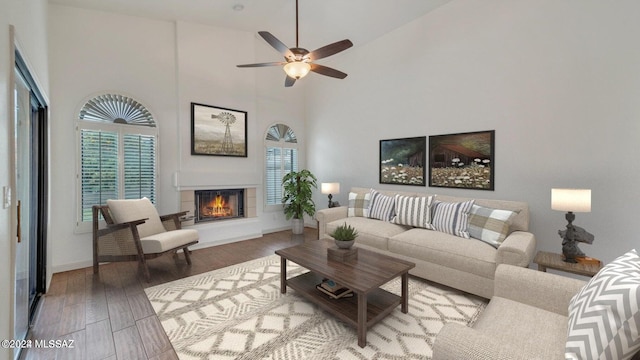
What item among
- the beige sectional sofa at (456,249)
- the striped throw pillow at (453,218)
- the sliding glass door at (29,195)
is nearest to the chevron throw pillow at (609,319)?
the beige sectional sofa at (456,249)

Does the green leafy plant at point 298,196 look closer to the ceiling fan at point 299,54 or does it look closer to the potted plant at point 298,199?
the potted plant at point 298,199

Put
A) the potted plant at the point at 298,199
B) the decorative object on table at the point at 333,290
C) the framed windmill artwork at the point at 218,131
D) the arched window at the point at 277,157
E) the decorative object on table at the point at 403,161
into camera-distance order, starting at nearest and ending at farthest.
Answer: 1. the decorative object on table at the point at 333,290
2. the decorative object on table at the point at 403,161
3. the framed windmill artwork at the point at 218,131
4. the potted plant at the point at 298,199
5. the arched window at the point at 277,157

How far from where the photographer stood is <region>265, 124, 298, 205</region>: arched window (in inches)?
208

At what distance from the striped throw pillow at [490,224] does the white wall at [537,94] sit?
22.3 inches

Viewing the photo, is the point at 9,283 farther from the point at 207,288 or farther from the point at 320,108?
the point at 320,108

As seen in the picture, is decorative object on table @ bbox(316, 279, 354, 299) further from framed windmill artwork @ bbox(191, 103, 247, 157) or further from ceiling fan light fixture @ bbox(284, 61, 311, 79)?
framed windmill artwork @ bbox(191, 103, 247, 157)

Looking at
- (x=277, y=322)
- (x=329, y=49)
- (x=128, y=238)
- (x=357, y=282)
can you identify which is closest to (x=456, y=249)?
(x=357, y=282)

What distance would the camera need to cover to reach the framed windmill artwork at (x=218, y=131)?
423 centimetres

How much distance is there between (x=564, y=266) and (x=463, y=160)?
5.32 feet

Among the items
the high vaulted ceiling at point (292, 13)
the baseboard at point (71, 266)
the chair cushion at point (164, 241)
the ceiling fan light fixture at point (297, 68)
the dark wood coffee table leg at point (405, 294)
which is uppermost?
the high vaulted ceiling at point (292, 13)

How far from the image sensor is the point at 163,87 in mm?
3973

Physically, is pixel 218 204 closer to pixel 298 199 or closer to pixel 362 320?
pixel 298 199

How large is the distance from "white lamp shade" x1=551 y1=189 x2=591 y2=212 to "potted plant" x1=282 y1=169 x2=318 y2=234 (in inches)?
144

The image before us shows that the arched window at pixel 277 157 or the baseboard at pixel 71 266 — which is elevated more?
the arched window at pixel 277 157
